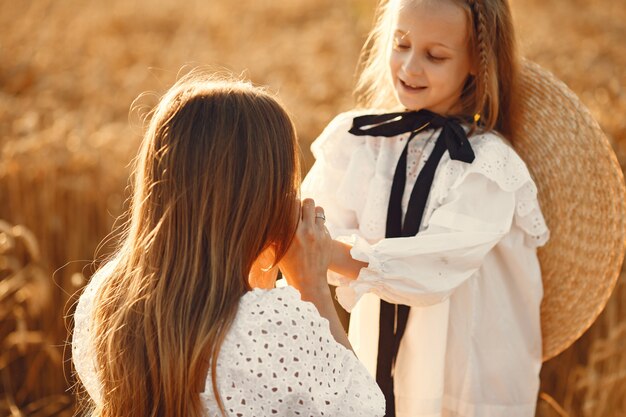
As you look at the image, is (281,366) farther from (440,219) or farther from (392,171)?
(392,171)

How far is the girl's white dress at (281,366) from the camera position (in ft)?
4.98

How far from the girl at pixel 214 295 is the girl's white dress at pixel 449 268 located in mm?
453

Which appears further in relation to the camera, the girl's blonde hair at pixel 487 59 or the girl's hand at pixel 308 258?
the girl's blonde hair at pixel 487 59

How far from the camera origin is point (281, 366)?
1526 mm

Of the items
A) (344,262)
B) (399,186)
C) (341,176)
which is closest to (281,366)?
(344,262)

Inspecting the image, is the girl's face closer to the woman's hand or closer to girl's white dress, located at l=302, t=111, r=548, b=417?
girl's white dress, located at l=302, t=111, r=548, b=417

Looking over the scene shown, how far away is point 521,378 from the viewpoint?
90.9 inches

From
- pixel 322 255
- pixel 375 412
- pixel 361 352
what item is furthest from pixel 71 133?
pixel 375 412

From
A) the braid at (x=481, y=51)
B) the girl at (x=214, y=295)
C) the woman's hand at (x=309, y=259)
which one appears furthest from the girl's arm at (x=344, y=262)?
the braid at (x=481, y=51)

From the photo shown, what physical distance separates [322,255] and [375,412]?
41 cm

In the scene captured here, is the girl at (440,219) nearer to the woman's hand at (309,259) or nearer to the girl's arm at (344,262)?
the girl's arm at (344,262)

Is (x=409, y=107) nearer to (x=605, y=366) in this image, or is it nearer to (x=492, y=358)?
(x=492, y=358)

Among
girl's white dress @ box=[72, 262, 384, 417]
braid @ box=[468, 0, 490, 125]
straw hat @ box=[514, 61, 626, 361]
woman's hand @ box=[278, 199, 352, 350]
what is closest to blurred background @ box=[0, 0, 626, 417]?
straw hat @ box=[514, 61, 626, 361]

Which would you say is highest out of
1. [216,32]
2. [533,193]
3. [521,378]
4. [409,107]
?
[216,32]
